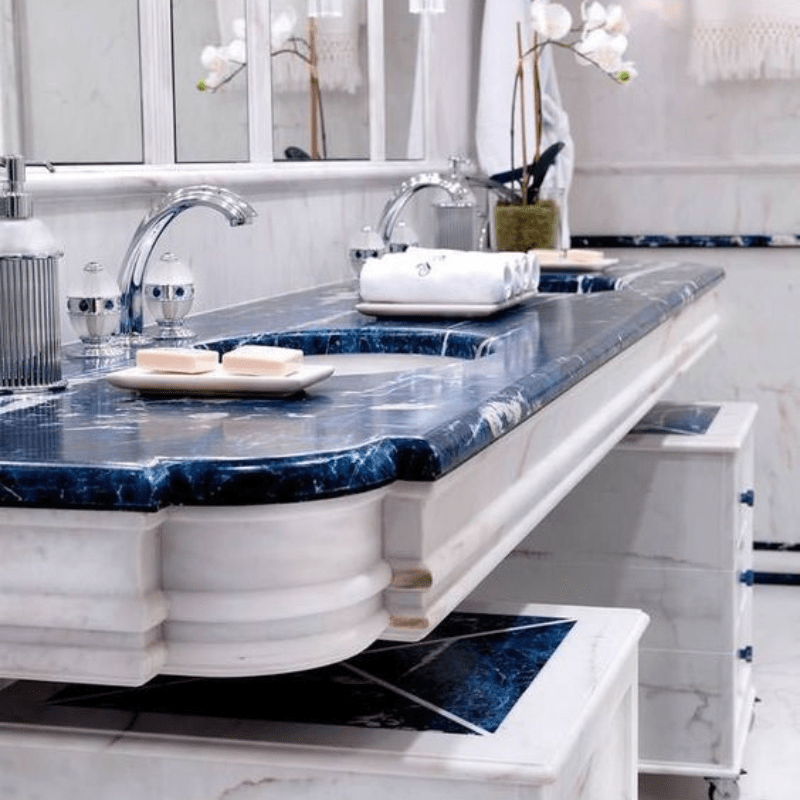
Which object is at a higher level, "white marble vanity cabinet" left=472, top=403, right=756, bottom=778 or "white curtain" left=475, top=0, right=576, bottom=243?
"white curtain" left=475, top=0, right=576, bottom=243

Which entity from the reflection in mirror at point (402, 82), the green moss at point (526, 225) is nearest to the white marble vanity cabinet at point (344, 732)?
the green moss at point (526, 225)

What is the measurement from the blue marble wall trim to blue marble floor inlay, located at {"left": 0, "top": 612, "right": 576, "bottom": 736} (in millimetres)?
2576

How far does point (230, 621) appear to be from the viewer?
1032mm

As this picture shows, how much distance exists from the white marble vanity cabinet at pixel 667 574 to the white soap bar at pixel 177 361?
1.29 m

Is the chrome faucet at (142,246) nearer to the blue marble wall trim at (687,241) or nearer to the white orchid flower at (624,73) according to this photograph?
the white orchid flower at (624,73)

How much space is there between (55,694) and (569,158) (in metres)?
2.48

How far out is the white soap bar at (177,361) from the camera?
133 cm

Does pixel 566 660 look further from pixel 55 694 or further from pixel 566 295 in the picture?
pixel 566 295

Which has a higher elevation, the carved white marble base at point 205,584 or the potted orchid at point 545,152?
the potted orchid at point 545,152

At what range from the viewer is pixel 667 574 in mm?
2580

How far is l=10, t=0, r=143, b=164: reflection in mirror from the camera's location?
1.63 meters

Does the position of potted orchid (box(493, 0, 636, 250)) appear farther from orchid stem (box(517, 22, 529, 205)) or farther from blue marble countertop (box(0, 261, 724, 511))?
blue marble countertop (box(0, 261, 724, 511))

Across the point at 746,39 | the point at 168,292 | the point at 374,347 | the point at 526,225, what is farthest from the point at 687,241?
the point at 168,292

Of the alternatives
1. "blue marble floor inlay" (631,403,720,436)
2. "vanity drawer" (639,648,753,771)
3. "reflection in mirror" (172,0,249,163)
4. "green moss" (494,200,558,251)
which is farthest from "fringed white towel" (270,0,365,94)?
"vanity drawer" (639,648,753,771)
